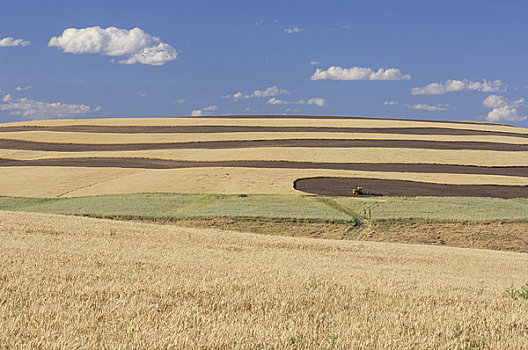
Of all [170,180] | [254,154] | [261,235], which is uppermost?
[254,154]

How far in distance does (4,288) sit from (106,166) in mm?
53197

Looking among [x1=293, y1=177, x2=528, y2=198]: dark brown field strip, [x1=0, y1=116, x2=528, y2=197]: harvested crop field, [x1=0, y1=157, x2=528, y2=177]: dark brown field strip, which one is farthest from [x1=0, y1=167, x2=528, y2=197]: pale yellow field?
[x1=0, y1=157, x2=528, y2=177]: dark brown field strip

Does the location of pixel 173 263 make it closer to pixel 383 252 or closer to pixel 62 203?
pixel 383 252

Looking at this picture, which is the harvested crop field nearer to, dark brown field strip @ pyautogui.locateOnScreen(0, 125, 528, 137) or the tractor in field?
dark brown field strip @ pyautogui.locateOnScreen(0, 125, 528, 137)

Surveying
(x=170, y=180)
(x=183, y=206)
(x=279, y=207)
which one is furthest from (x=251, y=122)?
(x=279, y=207)

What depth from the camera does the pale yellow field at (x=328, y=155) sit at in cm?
6273

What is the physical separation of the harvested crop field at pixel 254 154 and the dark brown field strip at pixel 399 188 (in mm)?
309

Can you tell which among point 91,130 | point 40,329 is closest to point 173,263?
point 40,329

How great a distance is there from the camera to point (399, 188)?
48.9m

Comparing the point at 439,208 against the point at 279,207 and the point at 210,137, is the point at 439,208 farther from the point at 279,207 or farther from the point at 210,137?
the point at 210,137

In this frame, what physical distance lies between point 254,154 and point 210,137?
56.5 ft

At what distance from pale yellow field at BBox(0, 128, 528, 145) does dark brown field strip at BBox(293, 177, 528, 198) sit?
2765cm

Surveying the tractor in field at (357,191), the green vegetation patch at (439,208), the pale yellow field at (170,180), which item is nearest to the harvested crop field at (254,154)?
the pale yellow field at (170,180)

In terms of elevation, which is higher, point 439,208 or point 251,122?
point 251,122
